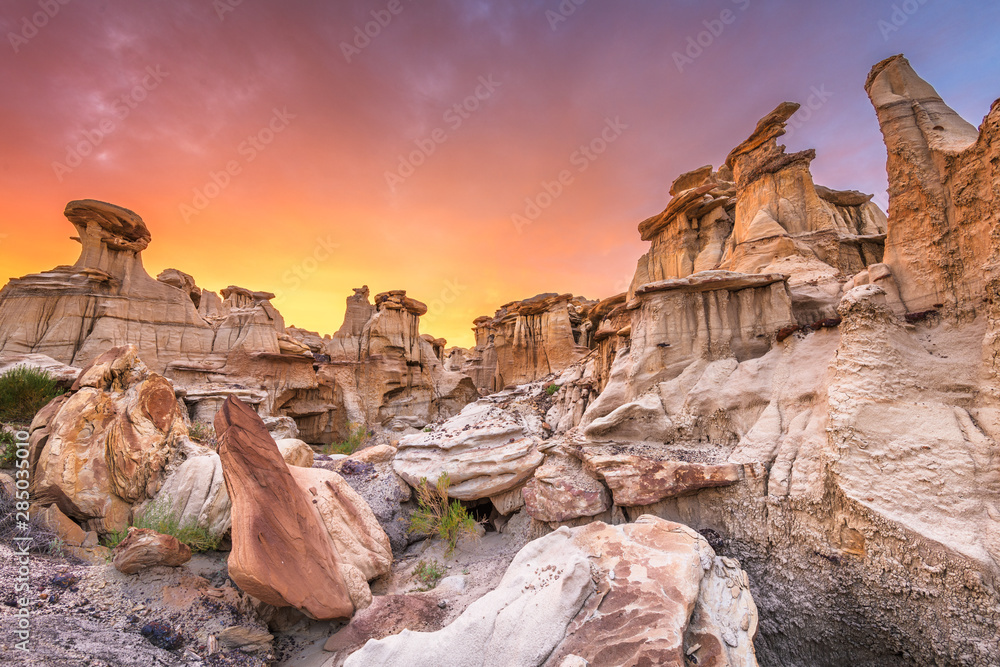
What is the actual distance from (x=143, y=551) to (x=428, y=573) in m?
3.80

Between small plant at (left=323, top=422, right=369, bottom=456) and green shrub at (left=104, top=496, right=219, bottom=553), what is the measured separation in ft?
29.1

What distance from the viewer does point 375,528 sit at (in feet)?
20.7

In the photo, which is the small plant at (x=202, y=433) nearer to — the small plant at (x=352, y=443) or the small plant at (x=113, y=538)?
the small plant at (x=113, y=538)

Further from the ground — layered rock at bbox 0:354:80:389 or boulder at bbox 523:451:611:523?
layered rock at bbox 0:354:80:389

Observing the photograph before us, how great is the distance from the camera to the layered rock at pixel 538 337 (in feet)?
65.4

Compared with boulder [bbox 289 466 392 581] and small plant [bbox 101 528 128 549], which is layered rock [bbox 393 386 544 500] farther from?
small plant [bbox 101 528 128 549]

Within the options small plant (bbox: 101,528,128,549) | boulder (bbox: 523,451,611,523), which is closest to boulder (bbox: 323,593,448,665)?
boulder (bbox: 523,451,611,523)

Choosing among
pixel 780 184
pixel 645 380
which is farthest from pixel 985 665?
pixel 780 184

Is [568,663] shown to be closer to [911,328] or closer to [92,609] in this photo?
[92,609]

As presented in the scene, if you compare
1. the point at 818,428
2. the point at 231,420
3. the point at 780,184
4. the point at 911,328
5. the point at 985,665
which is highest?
the point at 780,184

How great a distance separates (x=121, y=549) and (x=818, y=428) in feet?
28.5

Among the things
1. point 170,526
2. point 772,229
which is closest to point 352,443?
point 170,526

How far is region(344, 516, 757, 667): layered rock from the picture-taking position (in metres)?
3.06

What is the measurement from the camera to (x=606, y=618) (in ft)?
11.0
